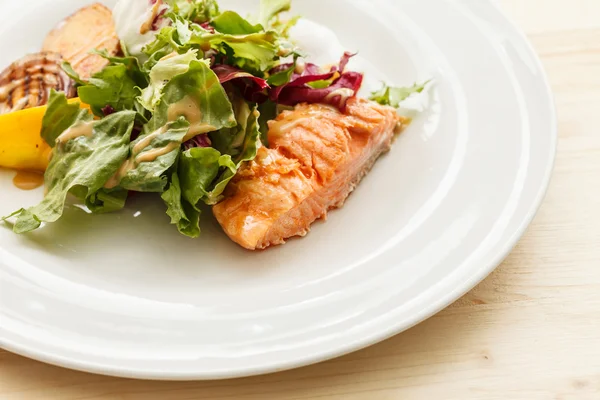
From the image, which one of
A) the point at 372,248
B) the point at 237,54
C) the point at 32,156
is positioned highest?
the point at 237,54

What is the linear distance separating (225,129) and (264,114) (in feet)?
1.18

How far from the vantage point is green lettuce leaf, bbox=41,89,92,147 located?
9.38ft

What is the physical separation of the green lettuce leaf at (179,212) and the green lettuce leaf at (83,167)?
233mm

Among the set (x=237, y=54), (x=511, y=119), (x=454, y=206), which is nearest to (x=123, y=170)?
(x=237, y=54)

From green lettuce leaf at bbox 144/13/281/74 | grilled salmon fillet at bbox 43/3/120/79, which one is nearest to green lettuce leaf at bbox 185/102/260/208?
green lettuce leaf at bbox 144/13/281/74

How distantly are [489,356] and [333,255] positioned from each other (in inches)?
26.1

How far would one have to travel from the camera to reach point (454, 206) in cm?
271

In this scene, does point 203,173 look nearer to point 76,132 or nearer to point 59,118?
point 76,132

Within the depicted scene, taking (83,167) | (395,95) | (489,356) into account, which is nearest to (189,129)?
Result: (83,167)

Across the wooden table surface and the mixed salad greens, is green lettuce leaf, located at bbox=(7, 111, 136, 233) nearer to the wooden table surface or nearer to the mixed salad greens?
the mixed salad greens

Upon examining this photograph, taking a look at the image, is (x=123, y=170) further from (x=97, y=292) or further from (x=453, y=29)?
→ (x=453, y=29)

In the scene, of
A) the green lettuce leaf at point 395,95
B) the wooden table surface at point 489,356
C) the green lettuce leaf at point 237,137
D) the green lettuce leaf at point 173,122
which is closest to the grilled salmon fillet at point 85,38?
the green lettuce leaf at point 173,122

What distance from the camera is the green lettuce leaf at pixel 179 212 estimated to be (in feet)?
8.57

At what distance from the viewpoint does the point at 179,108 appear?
2.66m
